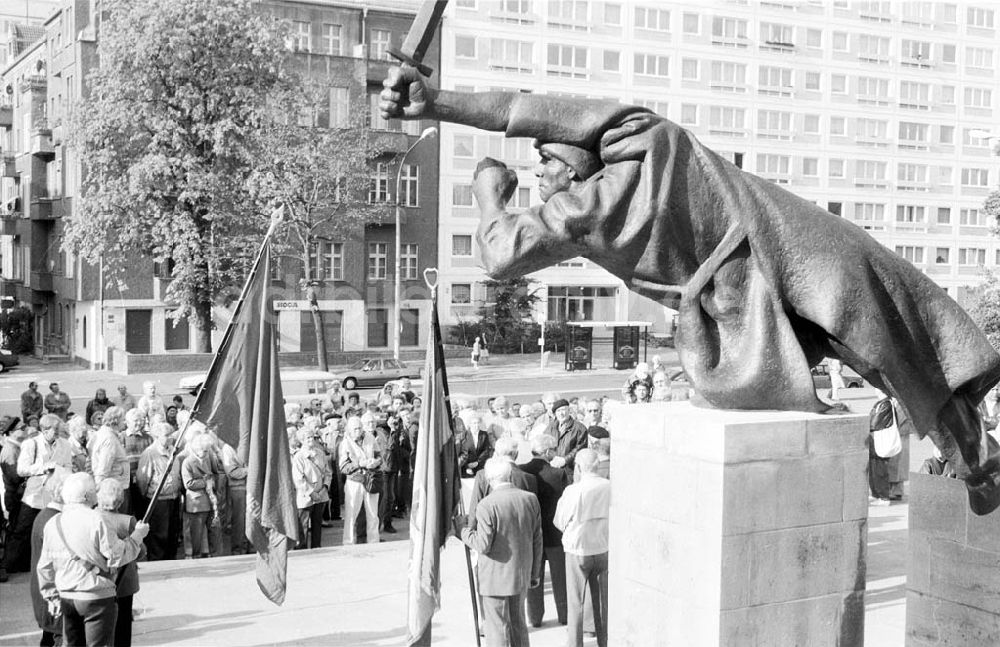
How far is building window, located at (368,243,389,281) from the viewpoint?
54.3 metres

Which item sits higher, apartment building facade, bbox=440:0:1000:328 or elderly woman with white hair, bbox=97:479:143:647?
apartment building facade, bbox=440:0:1000:328

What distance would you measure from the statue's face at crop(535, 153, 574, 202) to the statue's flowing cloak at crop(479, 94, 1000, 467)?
102mm

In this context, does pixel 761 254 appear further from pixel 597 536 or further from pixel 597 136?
pixel 597 536

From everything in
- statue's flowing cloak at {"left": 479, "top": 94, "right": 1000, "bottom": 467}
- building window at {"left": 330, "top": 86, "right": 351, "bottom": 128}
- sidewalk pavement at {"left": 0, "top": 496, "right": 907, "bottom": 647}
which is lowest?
sidewalk pavement at {"left": 0, "top": 496, "right": 907, "bottom": 647}

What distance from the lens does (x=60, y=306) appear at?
2122 inches

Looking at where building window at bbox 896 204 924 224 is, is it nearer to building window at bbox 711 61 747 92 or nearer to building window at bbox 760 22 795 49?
building window at bbox 760 22 795 49

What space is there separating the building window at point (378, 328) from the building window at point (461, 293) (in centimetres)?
388

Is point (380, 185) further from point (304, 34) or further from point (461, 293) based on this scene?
point (304, 34)

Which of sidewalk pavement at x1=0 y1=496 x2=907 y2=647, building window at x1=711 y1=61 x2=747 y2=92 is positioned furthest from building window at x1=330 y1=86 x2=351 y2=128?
sidewalk pavement at x1=0 y1=496 x2=907 y2=647

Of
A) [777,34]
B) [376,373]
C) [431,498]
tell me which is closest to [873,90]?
[777,34]

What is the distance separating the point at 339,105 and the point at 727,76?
69.7 feet

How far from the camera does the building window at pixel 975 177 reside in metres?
67.2

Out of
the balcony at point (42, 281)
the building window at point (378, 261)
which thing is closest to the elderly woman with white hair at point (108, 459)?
the building window at point (378, 261)

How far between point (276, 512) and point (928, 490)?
5.31 m
